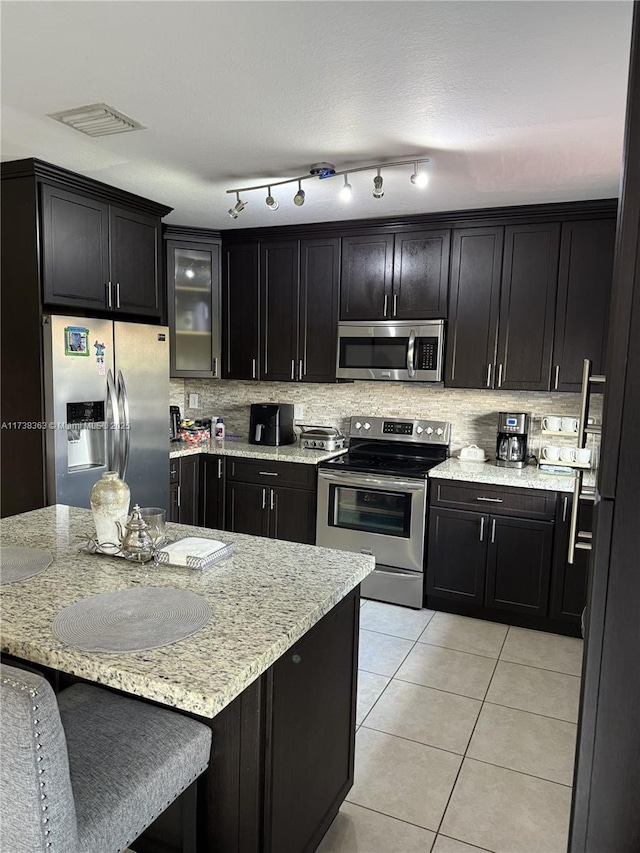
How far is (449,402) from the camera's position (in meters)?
4.11

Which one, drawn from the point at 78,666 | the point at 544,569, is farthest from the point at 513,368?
the point at 78,666

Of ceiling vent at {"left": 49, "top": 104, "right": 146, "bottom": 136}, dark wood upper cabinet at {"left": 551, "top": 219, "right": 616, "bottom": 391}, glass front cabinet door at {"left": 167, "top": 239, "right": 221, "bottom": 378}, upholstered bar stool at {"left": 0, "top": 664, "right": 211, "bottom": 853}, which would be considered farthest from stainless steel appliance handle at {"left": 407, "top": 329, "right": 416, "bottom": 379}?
upholstered bar stool at {"left": 0, "top": 664, "right": 211, "bottom": 853}

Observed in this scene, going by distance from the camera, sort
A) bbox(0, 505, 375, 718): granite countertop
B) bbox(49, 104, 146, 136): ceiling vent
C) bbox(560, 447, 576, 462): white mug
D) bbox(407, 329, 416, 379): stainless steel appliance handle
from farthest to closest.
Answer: bbox(407, 329, 416, 379): stainless steel appliance handle < bbox(560, 447, 576, 462): white mug < bbox(49, 104, 146, 136): ceiling vent < bbox(0, 505, 375, 718): granite countertop

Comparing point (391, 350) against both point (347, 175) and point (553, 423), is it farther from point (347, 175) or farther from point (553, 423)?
point (347, 175)

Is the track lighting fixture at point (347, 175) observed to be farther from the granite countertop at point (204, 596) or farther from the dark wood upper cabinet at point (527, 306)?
the granite countertop at point (204, 596)

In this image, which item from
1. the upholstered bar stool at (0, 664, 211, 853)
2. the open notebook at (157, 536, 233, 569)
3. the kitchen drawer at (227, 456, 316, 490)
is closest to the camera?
the upholstered bar stool at (0, 664, 211, 853)

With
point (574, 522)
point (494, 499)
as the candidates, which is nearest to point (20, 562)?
point (574, 522)

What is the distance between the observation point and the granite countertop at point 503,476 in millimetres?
3291

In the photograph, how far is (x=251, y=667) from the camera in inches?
47.6

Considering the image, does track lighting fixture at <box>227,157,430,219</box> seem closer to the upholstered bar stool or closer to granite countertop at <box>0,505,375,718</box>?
granite countertop at <box>0,505,375,718</box>

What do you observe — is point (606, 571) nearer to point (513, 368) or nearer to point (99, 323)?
point (513, 368)

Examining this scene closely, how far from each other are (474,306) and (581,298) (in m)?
0.62

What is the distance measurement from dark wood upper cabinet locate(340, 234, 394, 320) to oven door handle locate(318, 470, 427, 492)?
3.57ft

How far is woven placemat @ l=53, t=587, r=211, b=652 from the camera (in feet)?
4.20
